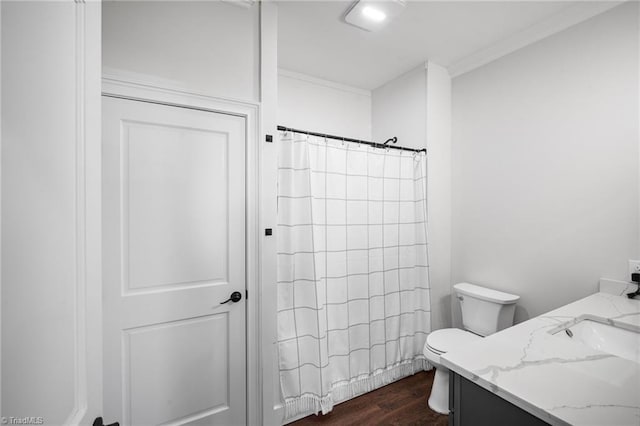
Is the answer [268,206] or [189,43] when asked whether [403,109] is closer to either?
[268,206]

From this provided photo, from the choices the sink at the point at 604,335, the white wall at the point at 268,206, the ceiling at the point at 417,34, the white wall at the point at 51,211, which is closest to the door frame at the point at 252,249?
the white wall at the point at 268,206

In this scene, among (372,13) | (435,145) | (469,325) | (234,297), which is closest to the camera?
(234,297)

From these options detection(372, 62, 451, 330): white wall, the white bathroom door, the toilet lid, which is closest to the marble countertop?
the toilet lid

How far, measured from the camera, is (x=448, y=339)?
2045 mm

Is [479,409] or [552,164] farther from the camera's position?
[552,164]

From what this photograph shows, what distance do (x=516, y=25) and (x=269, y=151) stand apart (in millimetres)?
1904

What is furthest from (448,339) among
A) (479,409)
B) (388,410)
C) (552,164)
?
(552,164)

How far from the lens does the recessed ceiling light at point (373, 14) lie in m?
1.82

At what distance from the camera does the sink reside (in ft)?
4.02

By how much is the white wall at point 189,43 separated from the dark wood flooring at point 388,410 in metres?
2.07

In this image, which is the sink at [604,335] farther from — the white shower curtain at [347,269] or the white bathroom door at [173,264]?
the white bathroom door at [173,264]

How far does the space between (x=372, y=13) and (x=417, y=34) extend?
450 millimetres

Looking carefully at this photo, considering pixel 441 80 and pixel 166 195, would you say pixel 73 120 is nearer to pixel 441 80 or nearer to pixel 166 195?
pixel 166 195

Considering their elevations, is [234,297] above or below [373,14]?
below
